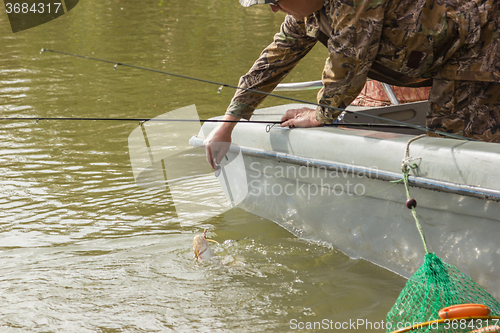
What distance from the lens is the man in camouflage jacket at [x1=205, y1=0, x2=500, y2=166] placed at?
2.32m

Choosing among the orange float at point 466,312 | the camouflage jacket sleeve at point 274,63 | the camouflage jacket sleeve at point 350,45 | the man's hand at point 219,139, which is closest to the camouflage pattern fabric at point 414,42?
the camouflage jacket sleeve at point 350,45

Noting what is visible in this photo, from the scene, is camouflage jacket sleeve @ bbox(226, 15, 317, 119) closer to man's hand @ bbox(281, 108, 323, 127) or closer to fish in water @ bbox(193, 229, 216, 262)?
man's hand @ bbox(281, 108, 323, 127)

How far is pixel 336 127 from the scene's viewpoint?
2875mm

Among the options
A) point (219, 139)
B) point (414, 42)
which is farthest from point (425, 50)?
point (219, 139)

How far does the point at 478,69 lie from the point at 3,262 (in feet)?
9.35

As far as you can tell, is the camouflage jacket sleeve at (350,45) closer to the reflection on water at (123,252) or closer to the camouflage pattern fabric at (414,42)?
the camouflage pattern fabric at (414,42)

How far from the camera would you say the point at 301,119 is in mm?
2924

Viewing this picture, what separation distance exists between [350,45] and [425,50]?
0.35 meters

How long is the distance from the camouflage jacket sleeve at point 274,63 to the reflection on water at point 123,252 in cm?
89

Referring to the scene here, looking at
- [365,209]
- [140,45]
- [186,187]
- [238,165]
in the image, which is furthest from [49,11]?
[365,209]

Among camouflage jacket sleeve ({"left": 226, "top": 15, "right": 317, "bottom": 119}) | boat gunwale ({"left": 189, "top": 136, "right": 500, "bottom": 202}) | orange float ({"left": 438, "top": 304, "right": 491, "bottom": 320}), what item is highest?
camouflage jacket sleeve ({"left": 226, "top": 15, "right": 317, "bottom": 119})

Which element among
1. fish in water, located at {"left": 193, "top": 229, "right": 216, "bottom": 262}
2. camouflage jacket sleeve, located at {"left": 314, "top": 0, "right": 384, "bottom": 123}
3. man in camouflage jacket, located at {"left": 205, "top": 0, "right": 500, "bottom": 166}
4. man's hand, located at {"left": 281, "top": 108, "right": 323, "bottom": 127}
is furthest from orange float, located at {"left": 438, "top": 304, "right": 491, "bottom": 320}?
fish in water, located at {"left": 193, "top": 229, "right": 216, "bottom": 262}

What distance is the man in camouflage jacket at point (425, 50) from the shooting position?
2.32m

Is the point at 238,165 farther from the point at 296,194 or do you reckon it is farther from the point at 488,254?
the point at 488,254
